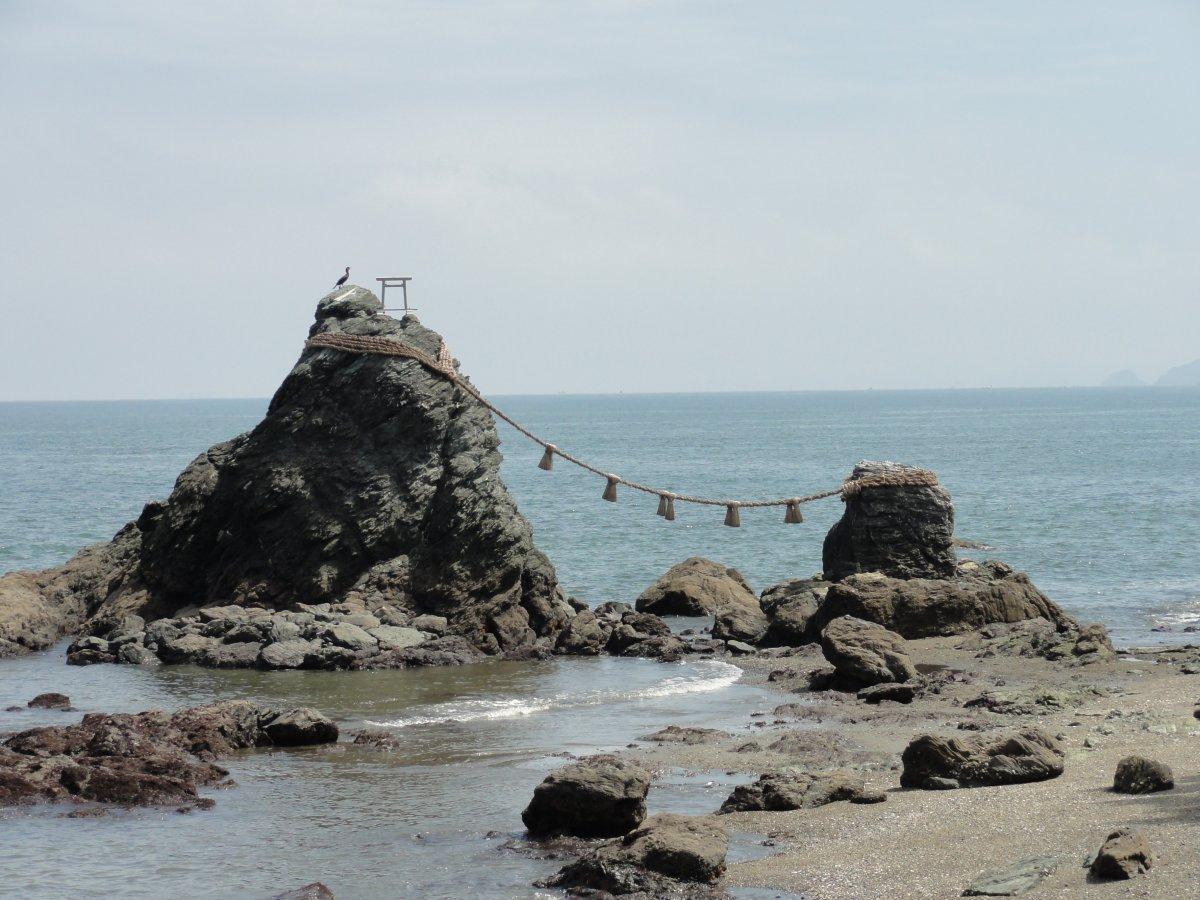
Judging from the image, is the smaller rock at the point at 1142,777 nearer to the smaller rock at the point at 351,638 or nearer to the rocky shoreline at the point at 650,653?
the rocky shoreline at the point at 650,653

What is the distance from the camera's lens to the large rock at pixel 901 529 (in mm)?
22422

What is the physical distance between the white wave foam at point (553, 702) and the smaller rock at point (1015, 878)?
26.6ft

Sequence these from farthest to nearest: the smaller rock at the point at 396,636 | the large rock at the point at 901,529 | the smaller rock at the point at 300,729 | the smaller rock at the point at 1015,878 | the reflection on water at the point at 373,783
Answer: the large rock at the point at 901,529, the smaller rock at the point at 396,636, the smaller rock at the point at 300,729, the reflection on water at the point at 373,783, the smaller rock at the point at 1015,878

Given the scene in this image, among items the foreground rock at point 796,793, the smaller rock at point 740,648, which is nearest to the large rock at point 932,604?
the smaller rock at point 740,648

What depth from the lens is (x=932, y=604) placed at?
20.6 m

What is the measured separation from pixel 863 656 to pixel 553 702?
158 inches

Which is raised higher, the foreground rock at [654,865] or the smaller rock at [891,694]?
the foreground rock at [654,865]

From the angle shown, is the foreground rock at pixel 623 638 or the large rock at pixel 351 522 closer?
the foreground rock at pixel 623 638

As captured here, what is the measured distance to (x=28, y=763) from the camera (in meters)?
12.7

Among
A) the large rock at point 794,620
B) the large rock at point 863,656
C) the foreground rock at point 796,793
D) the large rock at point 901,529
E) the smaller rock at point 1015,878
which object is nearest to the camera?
the smaller rock at point 1015,878

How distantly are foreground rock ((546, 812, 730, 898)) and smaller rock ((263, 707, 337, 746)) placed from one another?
5416 millimetres

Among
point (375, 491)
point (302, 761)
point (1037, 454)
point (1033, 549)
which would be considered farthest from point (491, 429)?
point (1037, 454)

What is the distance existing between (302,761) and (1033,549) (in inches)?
1056

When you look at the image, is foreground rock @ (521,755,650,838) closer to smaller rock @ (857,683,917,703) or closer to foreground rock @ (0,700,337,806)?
foreground rock @ (0,700,337,806)
